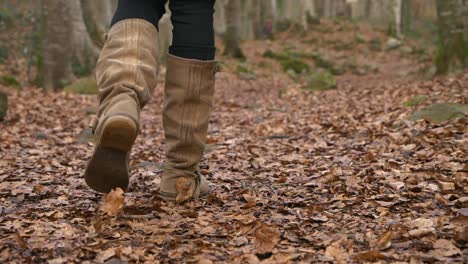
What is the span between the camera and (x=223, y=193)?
2.80m

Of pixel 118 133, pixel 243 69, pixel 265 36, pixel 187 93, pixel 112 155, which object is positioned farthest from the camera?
pixel 265 36

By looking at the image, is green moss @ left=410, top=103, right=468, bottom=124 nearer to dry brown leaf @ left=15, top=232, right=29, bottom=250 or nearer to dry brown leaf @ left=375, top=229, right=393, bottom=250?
dry brown leaf @ left=375, top=229, right=393, bottom=250

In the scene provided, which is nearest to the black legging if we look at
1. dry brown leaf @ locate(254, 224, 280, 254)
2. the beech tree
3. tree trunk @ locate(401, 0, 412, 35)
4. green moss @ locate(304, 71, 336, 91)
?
dry brown leaf @ locate(254, 224, 280, 254)

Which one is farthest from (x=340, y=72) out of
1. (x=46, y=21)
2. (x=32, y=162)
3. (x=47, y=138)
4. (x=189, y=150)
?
→ (x=189, y=150)

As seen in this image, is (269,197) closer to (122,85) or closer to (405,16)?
(122,85)

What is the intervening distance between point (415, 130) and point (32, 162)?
9.64ft

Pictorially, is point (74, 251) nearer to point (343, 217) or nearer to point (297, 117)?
point (343, 217)

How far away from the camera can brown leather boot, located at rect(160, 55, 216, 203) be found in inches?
93.6

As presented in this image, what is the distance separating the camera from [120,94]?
7.03 ft

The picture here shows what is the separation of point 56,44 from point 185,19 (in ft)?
28.0

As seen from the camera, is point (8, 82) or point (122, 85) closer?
point (122, 85)

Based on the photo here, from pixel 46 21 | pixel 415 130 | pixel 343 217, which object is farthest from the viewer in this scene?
pixel 46 21

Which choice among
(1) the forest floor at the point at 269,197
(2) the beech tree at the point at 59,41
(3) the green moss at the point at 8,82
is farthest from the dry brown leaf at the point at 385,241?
(3) the green moss at the point at 8,82

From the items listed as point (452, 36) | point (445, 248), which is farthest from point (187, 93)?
point (452, 36)
